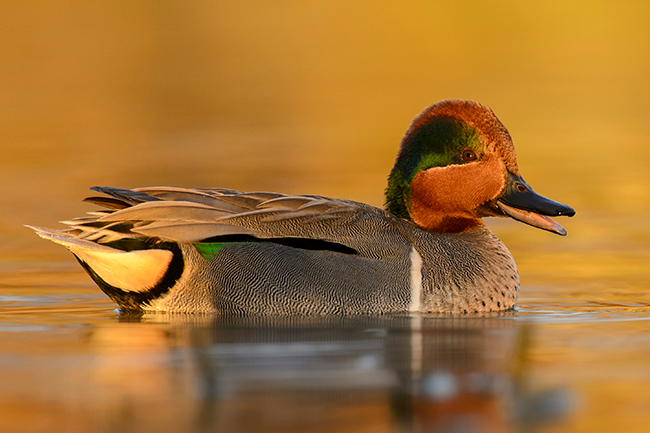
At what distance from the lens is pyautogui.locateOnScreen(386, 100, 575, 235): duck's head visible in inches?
281

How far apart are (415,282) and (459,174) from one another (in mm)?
861

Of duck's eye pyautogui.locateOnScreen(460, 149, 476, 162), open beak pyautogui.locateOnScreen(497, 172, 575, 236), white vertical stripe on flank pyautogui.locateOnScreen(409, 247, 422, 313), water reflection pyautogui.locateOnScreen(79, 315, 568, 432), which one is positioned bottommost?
water reflection pyautogui.locateOnScreen(79, 315, 568, 432)

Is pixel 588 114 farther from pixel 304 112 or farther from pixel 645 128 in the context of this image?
pixel 304 112

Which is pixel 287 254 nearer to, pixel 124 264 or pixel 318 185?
pixel 124 264

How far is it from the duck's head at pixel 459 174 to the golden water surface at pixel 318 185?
2.12ft

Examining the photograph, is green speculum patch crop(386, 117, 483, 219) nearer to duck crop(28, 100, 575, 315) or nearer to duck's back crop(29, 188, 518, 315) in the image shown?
duck crop(28, 100, 575, 315)

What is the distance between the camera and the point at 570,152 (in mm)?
15102

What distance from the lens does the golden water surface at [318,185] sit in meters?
A: 4.60

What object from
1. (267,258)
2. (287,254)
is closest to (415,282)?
(287,254)

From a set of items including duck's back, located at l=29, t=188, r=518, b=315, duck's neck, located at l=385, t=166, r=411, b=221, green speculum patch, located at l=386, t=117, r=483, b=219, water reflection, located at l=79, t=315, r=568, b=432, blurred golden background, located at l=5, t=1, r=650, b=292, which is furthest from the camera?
blurred golden background, located at l=5, t=1, r=650, b=292

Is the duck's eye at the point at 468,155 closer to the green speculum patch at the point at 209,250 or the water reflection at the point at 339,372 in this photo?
the water reflection at the point at 339,372

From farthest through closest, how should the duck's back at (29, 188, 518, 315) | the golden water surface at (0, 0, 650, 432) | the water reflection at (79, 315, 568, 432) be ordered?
the duck's back at (29, 188, 518, 315)
the golden water surface at (0, 0, 650, 432)
the water reflection at (79, 315, 568, 432)

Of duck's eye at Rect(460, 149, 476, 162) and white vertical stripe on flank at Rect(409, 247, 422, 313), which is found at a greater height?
duck's eye at Rect(460, 149, 476, 162)

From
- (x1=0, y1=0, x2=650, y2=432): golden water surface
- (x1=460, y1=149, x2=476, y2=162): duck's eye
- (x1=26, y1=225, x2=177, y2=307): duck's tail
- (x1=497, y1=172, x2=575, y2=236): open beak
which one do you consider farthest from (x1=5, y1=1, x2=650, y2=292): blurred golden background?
(x1=26, y1=225, x2=177, y2=307): duck's tail
